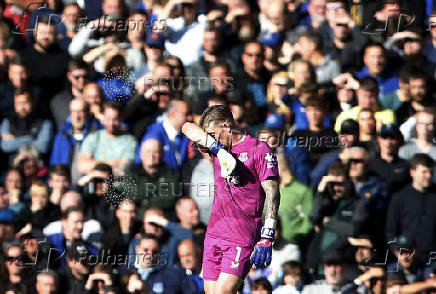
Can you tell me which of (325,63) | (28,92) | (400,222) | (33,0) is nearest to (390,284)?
(400,222)

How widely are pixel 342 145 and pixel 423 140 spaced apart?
3.25 feet

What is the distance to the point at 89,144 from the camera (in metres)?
12.9

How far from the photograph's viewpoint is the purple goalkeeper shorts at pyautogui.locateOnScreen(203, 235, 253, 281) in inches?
365

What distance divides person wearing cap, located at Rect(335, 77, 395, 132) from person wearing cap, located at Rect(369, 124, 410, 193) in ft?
0.76

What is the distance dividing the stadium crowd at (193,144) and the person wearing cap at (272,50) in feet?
0.07

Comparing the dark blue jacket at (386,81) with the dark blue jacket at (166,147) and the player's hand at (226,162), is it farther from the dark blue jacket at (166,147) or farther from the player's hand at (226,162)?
the player's hand at (226,162)

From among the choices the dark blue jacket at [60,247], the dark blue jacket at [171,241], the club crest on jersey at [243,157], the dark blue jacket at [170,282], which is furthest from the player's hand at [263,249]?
the dark blue jacket at [60,247]

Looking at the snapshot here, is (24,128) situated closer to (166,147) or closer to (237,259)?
(166,147)

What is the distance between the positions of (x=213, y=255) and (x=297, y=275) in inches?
104

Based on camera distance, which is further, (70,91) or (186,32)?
(186,32)

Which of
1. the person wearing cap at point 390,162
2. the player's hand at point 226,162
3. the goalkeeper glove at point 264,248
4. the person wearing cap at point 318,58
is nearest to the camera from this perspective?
the player's hand at point 226,162

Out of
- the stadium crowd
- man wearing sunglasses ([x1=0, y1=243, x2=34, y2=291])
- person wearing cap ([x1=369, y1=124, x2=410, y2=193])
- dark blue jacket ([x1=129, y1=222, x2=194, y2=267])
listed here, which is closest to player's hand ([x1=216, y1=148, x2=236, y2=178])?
the stadium crowd

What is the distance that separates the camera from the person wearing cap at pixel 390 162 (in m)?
12.4

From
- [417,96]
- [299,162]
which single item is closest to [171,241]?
[299,162]
